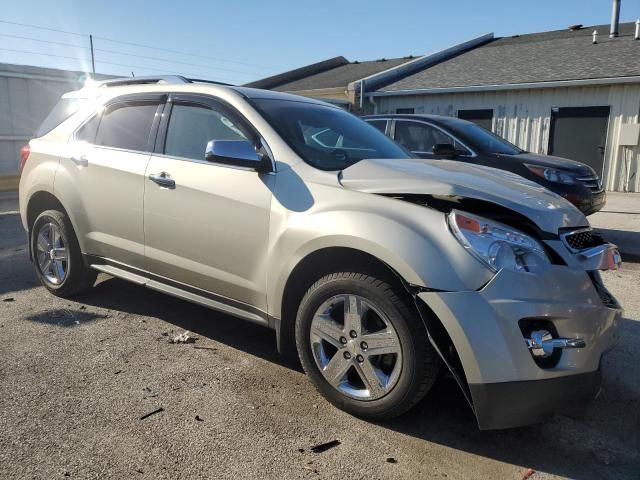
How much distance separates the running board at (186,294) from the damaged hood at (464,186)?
104 centimetres

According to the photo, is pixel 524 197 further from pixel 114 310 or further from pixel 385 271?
pixel 114 310

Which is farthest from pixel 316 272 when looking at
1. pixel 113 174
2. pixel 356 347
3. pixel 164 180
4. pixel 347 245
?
pixel 113 174

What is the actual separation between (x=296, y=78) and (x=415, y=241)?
74.9 feet

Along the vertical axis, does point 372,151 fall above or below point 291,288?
above

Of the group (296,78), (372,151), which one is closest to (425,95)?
(296,78)

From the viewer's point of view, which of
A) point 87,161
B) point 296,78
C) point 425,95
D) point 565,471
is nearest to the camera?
point 565,471

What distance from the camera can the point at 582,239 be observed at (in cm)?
273

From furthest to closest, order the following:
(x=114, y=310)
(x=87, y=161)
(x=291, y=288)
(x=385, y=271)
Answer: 1. (x=114, y=310)
2. (x=87, y=161)
3. (x=291, y=288)
4. (x=385, y=271)

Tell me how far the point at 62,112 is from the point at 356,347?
11.6ft

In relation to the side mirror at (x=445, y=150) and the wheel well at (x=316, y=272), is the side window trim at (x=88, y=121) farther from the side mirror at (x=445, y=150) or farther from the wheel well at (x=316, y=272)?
the side mirror at (x=445, y=150)

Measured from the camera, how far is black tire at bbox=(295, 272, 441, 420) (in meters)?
2.53

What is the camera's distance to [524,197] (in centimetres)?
277

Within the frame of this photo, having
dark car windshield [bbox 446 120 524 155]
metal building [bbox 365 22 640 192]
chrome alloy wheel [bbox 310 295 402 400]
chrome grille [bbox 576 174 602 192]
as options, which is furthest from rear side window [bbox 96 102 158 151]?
metal building [bbox 365 22 640 192]

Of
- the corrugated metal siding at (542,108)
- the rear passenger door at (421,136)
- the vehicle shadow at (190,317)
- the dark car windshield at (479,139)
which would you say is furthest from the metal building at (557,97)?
the vehicle shadow at (190,317)
